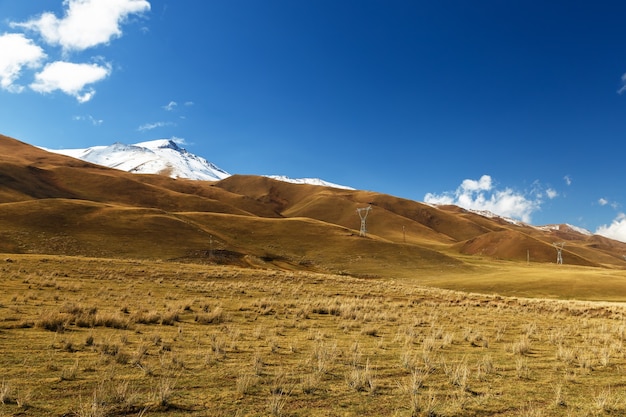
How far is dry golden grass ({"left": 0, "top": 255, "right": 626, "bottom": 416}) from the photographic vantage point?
8.76 m

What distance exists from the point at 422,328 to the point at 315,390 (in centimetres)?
1253

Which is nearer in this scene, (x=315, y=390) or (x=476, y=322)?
(x=315, y=390)

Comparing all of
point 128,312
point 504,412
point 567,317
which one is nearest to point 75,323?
point 128,312

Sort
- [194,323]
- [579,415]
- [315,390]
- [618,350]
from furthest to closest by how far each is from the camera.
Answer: [194,323], [618,350], [315,390], [579,415]

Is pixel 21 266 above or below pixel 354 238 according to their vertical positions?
below

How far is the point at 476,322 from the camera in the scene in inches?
966

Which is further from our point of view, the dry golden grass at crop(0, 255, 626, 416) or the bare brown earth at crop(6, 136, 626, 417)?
the bare brown earth at crop(6, 136, 626, 417)

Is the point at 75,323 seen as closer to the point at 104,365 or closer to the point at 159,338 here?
the point at 159,338

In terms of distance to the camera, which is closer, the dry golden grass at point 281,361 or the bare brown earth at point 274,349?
the dry golden grass at point 281,361

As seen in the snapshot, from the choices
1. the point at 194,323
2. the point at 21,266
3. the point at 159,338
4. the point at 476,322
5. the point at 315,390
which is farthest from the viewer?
the point at 21,266

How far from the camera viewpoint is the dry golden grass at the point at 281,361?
8763mm

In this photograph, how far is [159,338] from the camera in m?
14.8

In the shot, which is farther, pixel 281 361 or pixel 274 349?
pixel 274 349

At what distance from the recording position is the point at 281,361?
12.6 m
